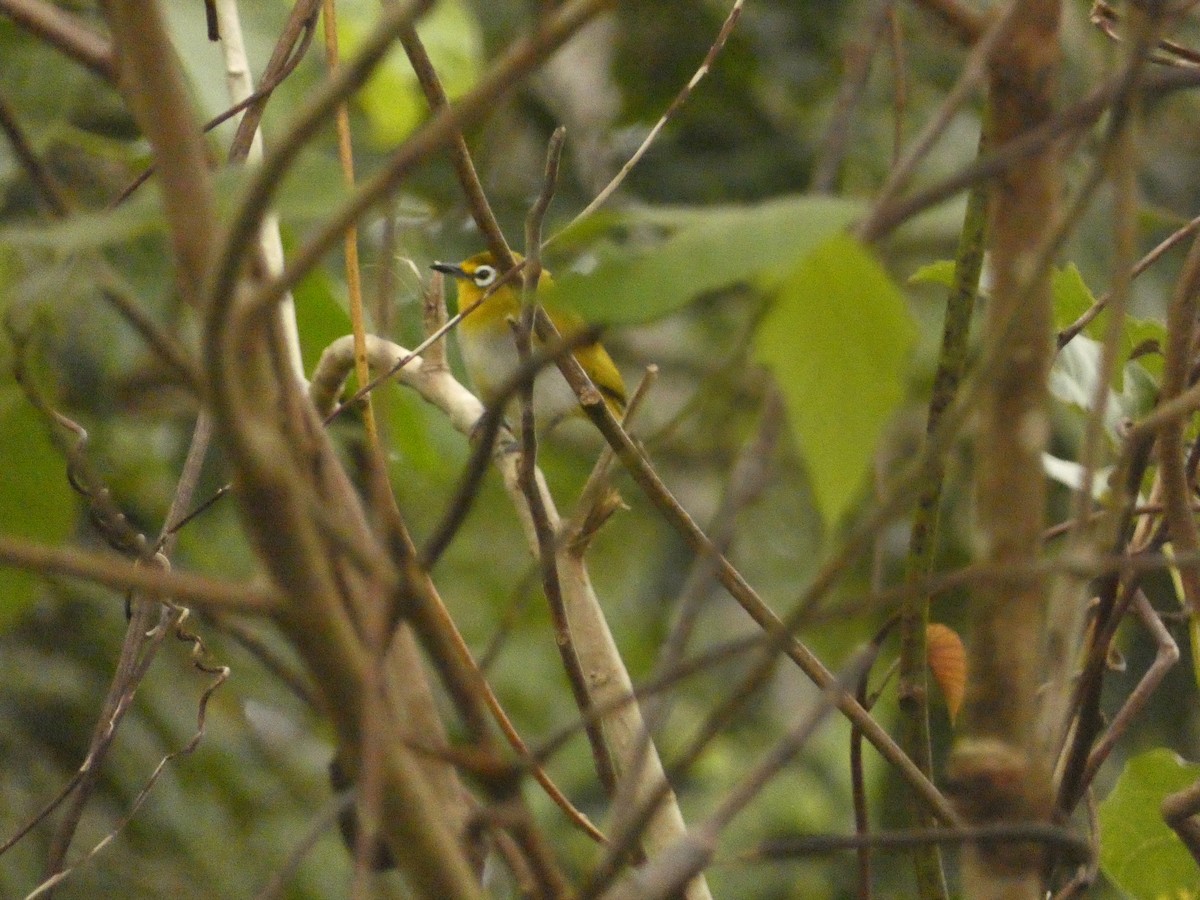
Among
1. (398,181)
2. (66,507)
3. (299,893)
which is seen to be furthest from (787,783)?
(398,181)

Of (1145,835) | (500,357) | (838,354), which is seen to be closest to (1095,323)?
(1145,835)

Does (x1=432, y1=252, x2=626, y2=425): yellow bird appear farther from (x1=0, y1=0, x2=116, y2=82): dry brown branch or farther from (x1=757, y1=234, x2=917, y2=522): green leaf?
(x1=757, y1=234, x2=917, y2=522): green leaf

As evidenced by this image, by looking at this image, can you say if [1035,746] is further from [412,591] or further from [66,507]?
[66,507]

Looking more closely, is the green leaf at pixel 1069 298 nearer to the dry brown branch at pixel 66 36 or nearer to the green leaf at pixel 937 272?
the green leaf at pixel 937 272

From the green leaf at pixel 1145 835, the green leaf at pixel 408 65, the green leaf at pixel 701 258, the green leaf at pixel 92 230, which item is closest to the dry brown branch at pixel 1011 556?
the green leaf at pixel 701 258

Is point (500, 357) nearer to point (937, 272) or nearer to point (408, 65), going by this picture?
point (408, 65)

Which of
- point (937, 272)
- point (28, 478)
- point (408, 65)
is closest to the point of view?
point (28, 478)
